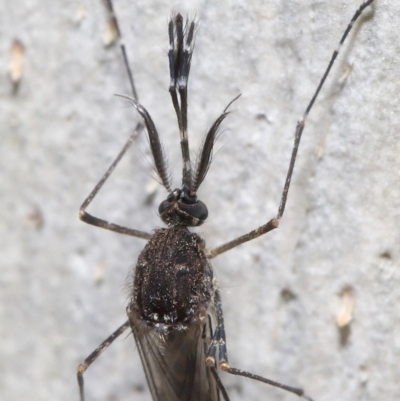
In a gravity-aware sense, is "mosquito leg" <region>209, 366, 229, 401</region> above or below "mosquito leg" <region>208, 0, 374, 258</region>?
below

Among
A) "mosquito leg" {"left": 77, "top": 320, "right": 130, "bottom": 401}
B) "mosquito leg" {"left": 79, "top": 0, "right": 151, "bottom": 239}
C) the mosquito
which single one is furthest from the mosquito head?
"mosquito leg" {"left": 77, "top": 320, "right": 130, "bottom": 401}

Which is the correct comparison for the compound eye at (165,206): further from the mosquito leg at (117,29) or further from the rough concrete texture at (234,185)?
the mosquito leg at (117,29)

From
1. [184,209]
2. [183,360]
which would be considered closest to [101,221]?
[184,209]

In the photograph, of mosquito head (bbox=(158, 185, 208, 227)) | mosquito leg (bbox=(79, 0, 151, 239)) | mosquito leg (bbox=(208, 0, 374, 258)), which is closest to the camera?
mosquito leg (bbox=(208, 0, 374, 258))

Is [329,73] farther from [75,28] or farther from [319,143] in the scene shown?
[75,28]

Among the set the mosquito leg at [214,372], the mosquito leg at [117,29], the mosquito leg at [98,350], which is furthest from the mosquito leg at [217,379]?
the mosquito leg at [117,29]

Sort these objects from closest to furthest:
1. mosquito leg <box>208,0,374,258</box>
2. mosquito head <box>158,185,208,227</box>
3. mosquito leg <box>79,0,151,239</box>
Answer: mosquito leg <box>208,0,374,258</box>, mosquito head <box>158,185,208,227</box>, mosquito leg <box>79,0,151,239</box>

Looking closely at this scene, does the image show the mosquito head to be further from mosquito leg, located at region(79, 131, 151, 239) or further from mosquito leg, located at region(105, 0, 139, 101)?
mosquito leg, located at region(105, 0, 139, 101)
